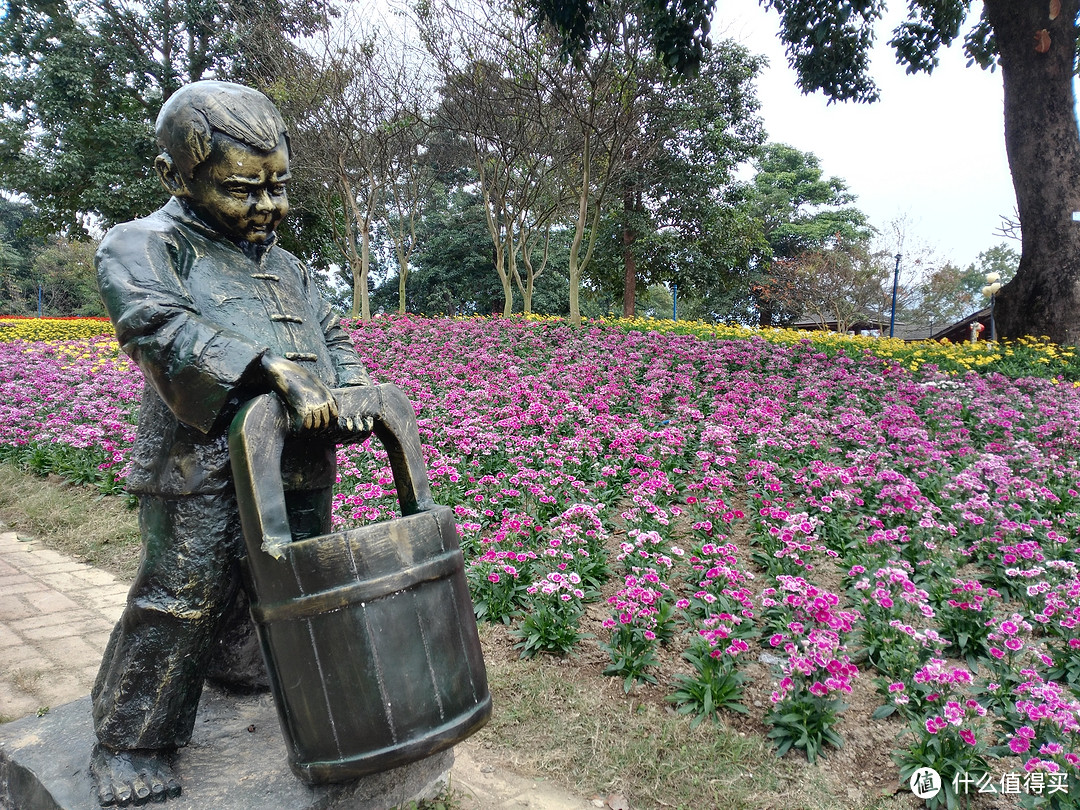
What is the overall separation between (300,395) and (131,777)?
1108 mm

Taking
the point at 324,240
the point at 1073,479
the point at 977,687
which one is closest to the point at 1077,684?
the point at 977,687

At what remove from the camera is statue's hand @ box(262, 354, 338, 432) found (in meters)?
1.84

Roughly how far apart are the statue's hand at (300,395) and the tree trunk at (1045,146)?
444 inches

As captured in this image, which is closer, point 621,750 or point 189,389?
point 189,389

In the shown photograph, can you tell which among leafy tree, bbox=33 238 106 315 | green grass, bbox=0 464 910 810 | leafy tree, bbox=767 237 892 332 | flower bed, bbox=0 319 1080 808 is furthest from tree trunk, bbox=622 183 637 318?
leafy tree, bbox=33 238 106 315

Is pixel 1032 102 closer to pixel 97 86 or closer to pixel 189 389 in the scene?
pixel 189 389

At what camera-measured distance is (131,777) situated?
1948mm

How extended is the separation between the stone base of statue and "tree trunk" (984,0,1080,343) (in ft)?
36.4

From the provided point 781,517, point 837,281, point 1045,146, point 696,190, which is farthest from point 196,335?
point 837,281

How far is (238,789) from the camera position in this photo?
2020 millimetres

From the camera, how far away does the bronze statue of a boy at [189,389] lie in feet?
6.06

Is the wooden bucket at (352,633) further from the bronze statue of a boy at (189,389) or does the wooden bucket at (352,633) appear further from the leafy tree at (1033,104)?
the leafy tree at (1033,104)

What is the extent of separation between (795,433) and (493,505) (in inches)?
90.4

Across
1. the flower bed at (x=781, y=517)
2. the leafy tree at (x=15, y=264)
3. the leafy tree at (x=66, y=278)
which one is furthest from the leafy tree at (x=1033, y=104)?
the leafy tree at (x=15, y=264)
